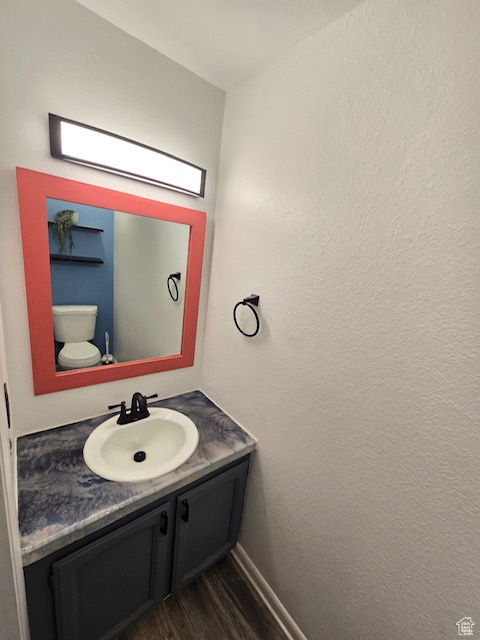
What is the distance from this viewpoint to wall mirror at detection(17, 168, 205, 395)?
3.24 feet

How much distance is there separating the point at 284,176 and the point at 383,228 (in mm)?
471

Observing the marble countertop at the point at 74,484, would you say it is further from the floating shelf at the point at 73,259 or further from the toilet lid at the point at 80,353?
the floating shelf at the point at 73,259

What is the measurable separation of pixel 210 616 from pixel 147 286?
1.62 meters

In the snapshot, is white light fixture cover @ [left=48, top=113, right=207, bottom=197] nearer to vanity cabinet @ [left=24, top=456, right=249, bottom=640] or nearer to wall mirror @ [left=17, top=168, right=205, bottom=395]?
wall mirror @ [left=17, top=168, right=205, bottom=395]

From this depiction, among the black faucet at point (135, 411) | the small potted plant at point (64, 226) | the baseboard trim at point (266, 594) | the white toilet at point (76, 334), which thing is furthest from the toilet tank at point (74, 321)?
the baseboard trim at point (266, 594)

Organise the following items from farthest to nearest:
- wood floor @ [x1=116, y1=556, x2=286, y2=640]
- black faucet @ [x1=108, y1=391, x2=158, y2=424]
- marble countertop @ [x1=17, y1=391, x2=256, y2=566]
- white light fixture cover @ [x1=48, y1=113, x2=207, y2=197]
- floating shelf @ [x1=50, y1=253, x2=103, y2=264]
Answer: black faucet @ [x1=108, y1=391, x2=158, y2=424], wood floor @ [x1=116, y1=556, x2=286, y2=640], floating shelf @ [x1=50, y1=253, x2=103, y2=264], white light fixture cover @ [x1=48, y1=113, x2=207, y2=197], marble countertop @ [x1=17, y1=391, x2=256, y2=566]

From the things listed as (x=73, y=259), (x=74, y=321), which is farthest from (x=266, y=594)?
(x=73, y=259)

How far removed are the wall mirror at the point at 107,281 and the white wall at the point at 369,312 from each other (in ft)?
1.29

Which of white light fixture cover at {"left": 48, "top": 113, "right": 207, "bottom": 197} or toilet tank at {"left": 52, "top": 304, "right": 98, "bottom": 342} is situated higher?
white light fixture cover at {"left": 48, "top": 113, "right": 207, "bottom": 197}

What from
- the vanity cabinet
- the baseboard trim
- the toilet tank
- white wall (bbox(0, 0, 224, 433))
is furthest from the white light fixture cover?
the baseboard trim

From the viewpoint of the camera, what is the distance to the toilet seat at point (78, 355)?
3.77ft

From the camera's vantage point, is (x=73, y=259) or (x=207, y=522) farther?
(x=207, y=522)

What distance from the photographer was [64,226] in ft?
3.37

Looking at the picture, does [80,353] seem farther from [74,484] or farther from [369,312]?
[369,312]
